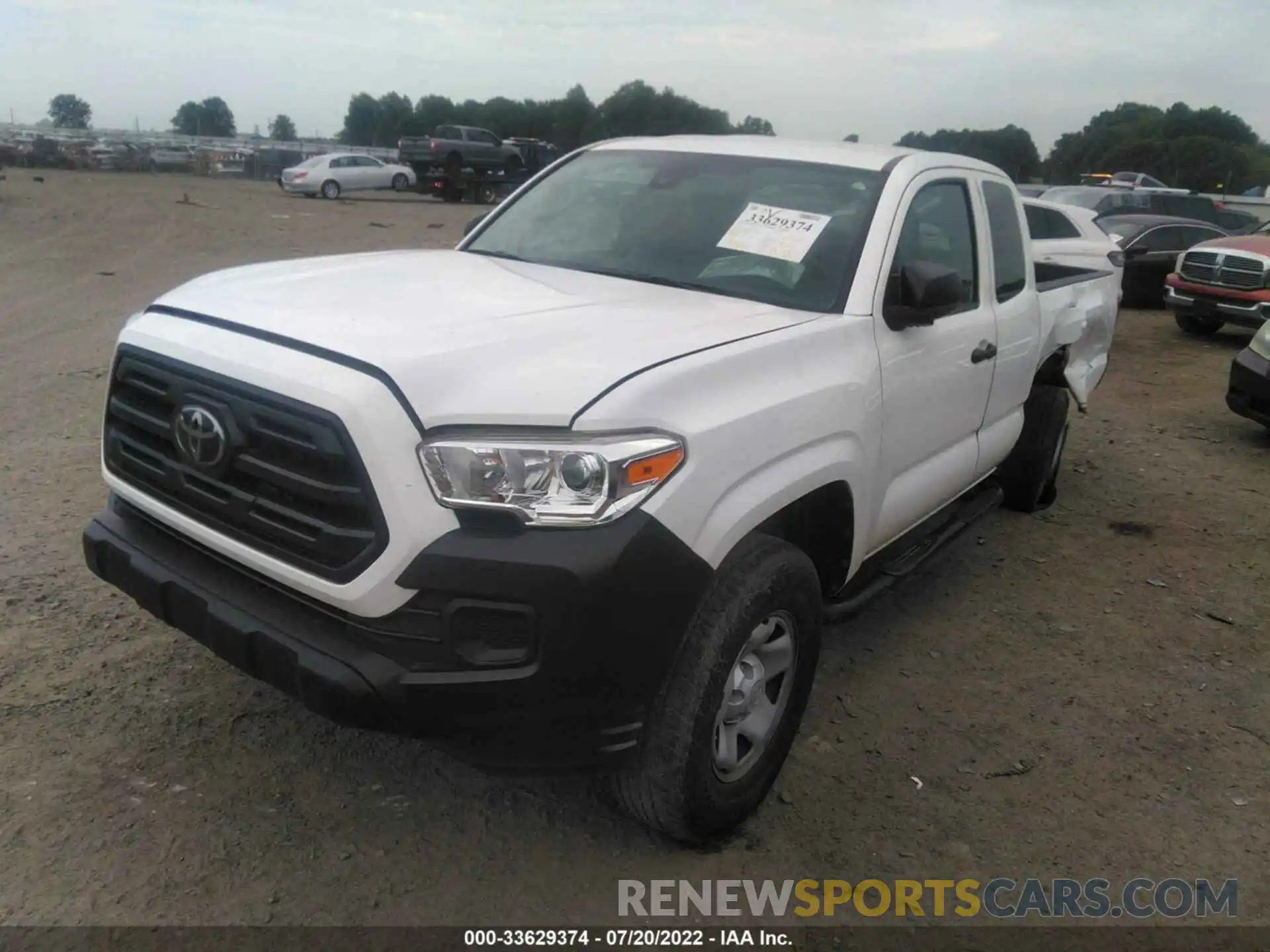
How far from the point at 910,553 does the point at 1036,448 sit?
196 centimetres

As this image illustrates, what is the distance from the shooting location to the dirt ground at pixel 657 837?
276cm

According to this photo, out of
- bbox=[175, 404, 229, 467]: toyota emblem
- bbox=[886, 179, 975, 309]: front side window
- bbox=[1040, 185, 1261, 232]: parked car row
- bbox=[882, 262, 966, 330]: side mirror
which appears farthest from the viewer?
bbox=[1040, 185, 1261, 232]: parked car row

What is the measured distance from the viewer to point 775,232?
3.59 metres

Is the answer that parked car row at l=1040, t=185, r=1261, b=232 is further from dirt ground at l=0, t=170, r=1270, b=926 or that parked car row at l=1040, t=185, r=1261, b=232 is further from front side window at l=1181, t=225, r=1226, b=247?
dirt ground at l=0, t=170, r=1270, b=926

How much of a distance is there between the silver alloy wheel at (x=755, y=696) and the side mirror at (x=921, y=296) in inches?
43.8

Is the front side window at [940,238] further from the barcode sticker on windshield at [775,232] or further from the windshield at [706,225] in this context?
the barcode sticker on windshield at [775,232]

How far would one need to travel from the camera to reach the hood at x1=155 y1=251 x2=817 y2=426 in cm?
240

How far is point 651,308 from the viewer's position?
3105 millimetres

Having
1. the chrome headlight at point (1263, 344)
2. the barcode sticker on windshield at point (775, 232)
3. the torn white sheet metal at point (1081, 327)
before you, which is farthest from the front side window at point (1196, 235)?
the barcode sticker on windshield at point (775, 232)

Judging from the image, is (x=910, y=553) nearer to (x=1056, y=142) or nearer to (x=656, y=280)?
(x=656, y=280)

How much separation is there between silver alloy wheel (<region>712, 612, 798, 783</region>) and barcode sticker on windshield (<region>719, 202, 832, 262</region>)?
4.26ft

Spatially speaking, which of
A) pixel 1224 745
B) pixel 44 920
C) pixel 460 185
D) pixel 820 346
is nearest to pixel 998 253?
pixel 820 346

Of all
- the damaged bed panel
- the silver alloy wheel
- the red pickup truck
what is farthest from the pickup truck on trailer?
the silver alloy wheel

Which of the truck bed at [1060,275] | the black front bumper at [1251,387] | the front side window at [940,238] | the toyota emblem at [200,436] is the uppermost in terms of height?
the front side window at [940,238]
